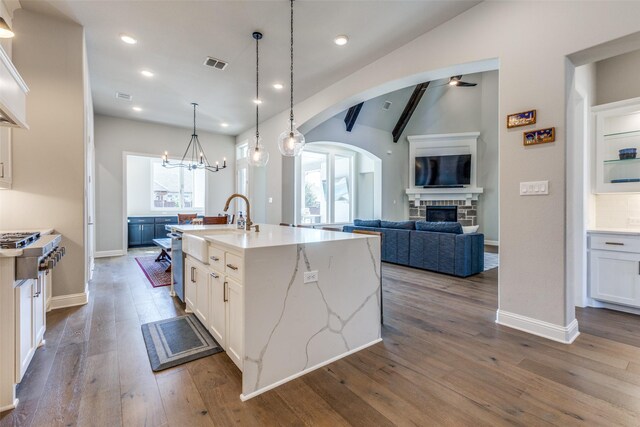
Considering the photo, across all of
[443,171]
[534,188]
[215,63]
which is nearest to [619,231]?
[534,188]

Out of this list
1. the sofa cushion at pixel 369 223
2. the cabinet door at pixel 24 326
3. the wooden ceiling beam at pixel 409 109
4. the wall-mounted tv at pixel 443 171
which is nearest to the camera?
the cabinet door at pixel 24 326

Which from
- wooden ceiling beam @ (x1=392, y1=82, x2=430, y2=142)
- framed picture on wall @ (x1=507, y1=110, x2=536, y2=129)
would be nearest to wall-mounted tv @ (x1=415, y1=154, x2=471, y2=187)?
wooden ceiling beam @ (x1=392, y1=82, x2=430, y2=142)

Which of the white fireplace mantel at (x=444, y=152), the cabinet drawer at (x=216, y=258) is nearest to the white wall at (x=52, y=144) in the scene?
the cabinet drawer at (x=216, y=258)

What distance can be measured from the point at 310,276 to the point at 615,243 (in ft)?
10.6

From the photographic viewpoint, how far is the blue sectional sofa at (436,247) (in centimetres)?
441

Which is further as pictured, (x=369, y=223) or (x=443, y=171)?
(x=443, y=171)

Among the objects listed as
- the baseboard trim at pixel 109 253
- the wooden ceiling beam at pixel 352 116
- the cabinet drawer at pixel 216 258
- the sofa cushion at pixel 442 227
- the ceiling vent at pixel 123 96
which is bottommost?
the baseboard trim at pixel 109 253

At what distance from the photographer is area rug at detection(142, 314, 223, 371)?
6.97 feet

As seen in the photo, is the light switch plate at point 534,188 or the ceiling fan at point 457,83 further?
the ceiling fan at point 457,83

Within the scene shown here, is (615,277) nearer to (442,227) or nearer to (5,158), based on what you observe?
(442,227)

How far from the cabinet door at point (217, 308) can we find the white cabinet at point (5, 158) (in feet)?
7.57

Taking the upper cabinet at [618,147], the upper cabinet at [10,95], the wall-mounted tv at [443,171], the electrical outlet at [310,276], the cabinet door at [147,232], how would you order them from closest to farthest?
the upper cabinet at [10,95]
the electrical outlet at [310,276]
the upper cabinet at [618,147]
the cabinet door at [147,232]
the wall-mounted tv at [443,171]

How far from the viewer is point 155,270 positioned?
4934mm

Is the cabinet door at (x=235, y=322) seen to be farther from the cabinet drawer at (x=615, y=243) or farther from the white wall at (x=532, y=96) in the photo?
the cabinet drawer at (x=615, y=243)
